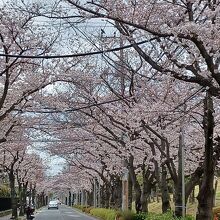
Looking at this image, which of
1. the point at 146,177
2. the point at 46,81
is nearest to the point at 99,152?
the point at 146,177

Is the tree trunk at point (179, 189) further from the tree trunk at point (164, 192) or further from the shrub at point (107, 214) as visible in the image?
the shrub at point (107, 214)

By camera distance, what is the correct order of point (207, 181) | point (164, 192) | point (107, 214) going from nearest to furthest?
point (207, 181)
point (164, 192)
point (107, 214)

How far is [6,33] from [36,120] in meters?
8.92

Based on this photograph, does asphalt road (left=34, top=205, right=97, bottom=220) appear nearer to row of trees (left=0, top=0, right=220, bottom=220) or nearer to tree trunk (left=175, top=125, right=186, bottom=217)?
row of trees (left=0, top=0, right=220, bottom=220)

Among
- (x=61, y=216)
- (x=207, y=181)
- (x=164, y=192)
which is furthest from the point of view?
(x=61, y=216)

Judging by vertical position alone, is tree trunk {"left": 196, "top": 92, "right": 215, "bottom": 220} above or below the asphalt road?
above

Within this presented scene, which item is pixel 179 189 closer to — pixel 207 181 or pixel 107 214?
pixel 207 181

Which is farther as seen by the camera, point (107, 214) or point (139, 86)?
point (107, 214)

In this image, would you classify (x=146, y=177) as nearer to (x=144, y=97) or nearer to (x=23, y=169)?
(x=144, y=97)

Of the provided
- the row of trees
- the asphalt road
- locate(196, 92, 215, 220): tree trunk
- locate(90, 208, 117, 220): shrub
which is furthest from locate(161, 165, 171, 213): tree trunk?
the asphalt road

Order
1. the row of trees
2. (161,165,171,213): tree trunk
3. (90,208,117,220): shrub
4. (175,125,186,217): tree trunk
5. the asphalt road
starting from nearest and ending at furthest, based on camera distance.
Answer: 1. the row of trees
2. (175,125,186,217): tree trunk
3. (161,165,171,213): tree trunk
4. (90,208,117,220): shrub
5. the asphalt road

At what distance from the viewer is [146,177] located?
26969 millimetres

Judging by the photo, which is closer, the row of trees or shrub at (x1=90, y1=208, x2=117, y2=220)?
the row of trees

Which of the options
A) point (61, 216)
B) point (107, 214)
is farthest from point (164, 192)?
point (61, 216)
